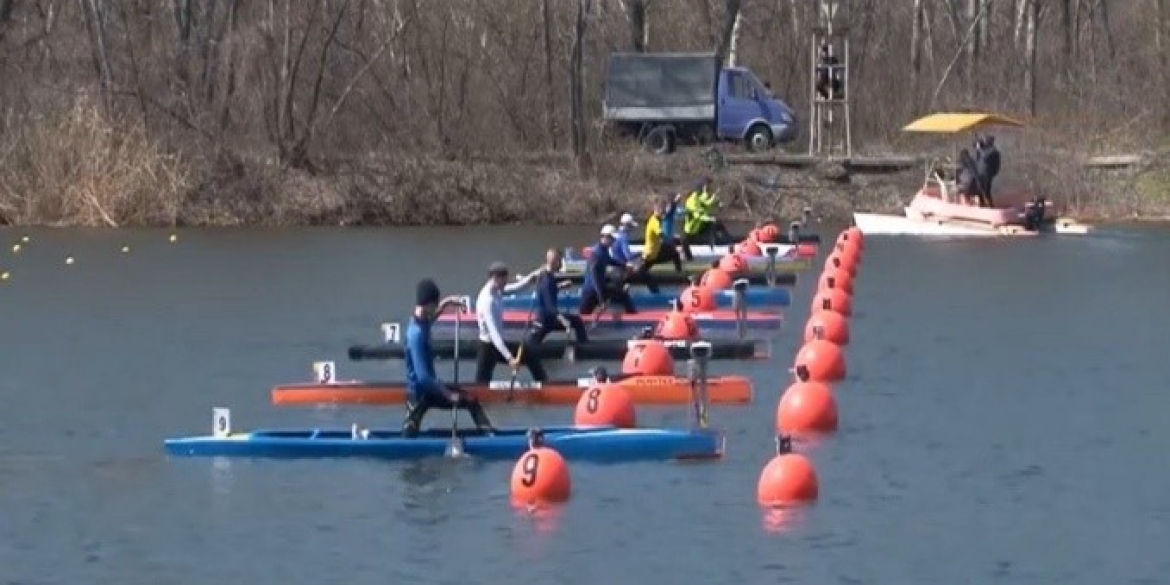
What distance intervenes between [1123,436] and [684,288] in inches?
581

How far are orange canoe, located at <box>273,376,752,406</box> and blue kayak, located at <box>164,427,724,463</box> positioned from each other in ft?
8.79

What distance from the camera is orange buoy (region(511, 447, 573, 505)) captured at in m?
20.3

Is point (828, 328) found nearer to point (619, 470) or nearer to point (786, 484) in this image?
point (619, 470)

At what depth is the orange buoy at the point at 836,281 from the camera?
3463 cm

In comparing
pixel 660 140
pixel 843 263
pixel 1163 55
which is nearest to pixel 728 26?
pixel 660 140

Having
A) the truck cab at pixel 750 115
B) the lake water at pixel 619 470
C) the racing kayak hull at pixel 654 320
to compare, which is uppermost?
the truck cab at pixel 750 115

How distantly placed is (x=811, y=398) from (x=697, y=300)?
905cm

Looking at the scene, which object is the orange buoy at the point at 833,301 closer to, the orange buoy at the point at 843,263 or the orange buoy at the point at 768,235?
the orange buoy at the point at 843,263

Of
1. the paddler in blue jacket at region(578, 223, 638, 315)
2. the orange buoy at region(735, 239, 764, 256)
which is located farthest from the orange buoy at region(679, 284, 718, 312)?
the orange buoy at region(735, 239, 764, 256)

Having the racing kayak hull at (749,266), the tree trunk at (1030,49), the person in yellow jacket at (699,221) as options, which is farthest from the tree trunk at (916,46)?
the racing kayak hull at (749,266)

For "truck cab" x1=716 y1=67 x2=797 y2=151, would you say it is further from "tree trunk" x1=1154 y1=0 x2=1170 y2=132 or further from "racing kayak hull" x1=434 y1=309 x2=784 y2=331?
"racing kayak hull" x1=434 y1=309 x2=784 y2=331

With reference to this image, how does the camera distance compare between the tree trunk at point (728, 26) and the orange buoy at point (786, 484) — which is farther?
the tree trunk at point (728, 26)

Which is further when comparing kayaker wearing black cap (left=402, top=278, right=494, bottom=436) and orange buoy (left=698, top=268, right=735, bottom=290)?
orange buoy (left=698, top=268, right=735, bottom=290)

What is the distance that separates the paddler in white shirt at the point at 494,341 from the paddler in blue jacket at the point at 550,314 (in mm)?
2256
